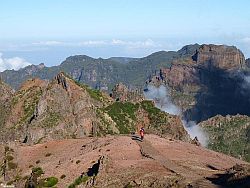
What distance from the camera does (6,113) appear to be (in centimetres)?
16612

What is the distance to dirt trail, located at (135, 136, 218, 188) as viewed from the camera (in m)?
59.4

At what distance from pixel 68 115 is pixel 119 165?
80.3 meters

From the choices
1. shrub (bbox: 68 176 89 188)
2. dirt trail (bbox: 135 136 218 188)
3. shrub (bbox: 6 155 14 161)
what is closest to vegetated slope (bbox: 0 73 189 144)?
shrub (bbox: 6 155 14 161)

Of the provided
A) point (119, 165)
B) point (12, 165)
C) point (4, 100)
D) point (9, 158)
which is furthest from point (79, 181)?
point (4, 100)

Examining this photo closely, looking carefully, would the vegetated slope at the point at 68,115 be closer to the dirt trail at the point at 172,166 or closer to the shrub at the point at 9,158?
the shrub at the point at 9,158

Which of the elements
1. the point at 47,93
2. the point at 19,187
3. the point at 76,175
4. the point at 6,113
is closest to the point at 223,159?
the point at 76,175

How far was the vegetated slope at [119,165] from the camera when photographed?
62.3 metres

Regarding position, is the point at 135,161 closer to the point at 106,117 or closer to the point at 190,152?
the point at 190,152

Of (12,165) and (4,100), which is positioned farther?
(4,100)

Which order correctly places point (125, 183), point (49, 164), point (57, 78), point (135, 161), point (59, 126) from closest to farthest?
point (125, 183) → point (135, 161) → point (49, 164) → point (59, 126) → point (57, 78)

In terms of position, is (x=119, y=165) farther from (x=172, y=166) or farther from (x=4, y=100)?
(x=4, y=100)

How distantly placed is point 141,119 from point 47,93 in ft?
130

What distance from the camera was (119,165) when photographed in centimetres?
7188

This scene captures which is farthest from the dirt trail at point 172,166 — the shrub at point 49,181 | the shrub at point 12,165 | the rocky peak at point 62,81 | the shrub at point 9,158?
the rocky peak at point 62,81
